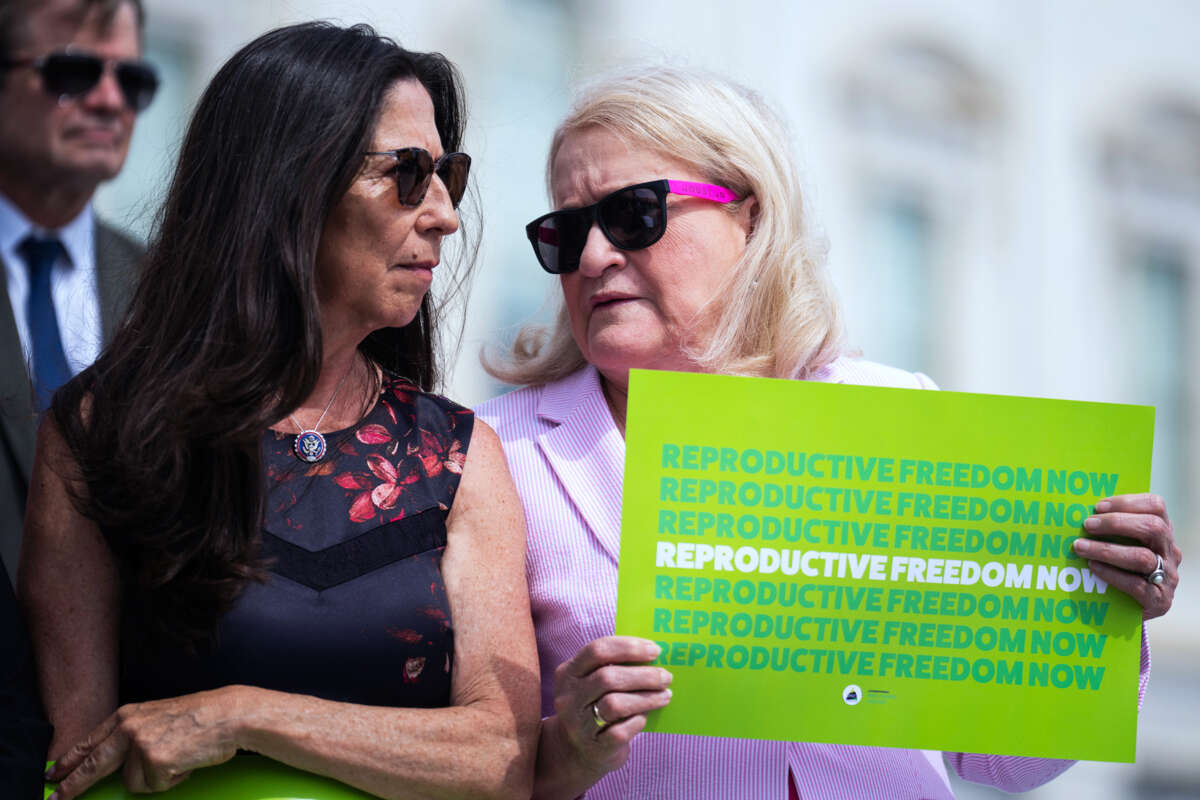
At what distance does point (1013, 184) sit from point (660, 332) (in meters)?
10.5

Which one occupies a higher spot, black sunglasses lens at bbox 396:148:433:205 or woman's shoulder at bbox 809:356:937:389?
black sunglasses lens at bbox 396:148:433:205

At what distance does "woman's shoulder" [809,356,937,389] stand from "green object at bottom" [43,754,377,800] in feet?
A: 4.73

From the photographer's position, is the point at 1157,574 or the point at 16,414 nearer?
the point at 1157,574

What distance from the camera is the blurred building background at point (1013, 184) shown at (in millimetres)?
10836

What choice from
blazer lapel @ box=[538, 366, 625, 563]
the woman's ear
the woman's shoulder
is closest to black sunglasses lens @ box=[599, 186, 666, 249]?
the woman's ear

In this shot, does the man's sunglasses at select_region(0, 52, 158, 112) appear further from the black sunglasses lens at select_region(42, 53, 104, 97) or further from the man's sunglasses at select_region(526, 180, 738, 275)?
the man's sunglasses at select_region(526, 180, 738, 275)

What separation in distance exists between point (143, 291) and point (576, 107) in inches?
43.6

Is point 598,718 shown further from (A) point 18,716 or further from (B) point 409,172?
(B) point 409,172

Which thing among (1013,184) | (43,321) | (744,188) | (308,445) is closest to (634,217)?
(744,188)

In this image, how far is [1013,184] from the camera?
12.5 m

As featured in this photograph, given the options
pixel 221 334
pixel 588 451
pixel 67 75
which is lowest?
pixel 588 451

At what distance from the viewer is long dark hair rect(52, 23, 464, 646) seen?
224 centimetres

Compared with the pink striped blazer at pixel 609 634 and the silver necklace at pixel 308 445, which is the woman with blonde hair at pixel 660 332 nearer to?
the pink striped blazer at pixel 609 634

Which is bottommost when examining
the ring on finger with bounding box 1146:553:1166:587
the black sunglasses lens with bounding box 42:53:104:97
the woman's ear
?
the ring on finger with bounding box 1146:553:1166:587
